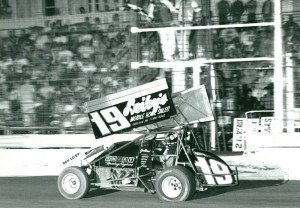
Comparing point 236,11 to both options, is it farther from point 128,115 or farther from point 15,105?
point 15,105

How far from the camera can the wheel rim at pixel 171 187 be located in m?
8.31

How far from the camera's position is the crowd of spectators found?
37.7 ft

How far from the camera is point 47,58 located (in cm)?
1185

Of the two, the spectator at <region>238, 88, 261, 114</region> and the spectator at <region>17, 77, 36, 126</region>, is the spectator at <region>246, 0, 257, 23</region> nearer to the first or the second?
the spectator at <region>238, 88, 261, 114</region>

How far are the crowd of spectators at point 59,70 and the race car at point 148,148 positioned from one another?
2.78 metres

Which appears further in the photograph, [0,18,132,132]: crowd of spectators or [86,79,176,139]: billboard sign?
[0,18,132,132]: crowd of spectators

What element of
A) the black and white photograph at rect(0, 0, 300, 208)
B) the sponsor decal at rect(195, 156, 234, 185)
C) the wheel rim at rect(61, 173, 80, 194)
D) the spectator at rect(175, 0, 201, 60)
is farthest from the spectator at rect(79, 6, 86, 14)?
the sponsor decal at rect(195, 156, 234, 185)

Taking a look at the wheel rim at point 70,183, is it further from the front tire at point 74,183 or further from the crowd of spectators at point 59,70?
the crowd of spectators at point 59,70

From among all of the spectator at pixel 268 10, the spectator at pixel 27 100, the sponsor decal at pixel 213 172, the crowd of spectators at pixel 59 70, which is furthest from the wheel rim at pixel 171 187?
the spectator at pixel 27 100

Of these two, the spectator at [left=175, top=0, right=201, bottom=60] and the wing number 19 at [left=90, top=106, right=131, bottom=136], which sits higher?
the spectator at [left=175, top=0, right=201, bottom=60]

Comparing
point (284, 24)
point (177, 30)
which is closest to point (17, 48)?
point (177, 30)

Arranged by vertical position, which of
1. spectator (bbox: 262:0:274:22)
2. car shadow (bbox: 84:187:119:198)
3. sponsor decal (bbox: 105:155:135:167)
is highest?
spectator (bbox: 262:0:274:22)

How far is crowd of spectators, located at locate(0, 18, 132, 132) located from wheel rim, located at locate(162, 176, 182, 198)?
3.43 m

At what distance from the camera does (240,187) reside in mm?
9672
